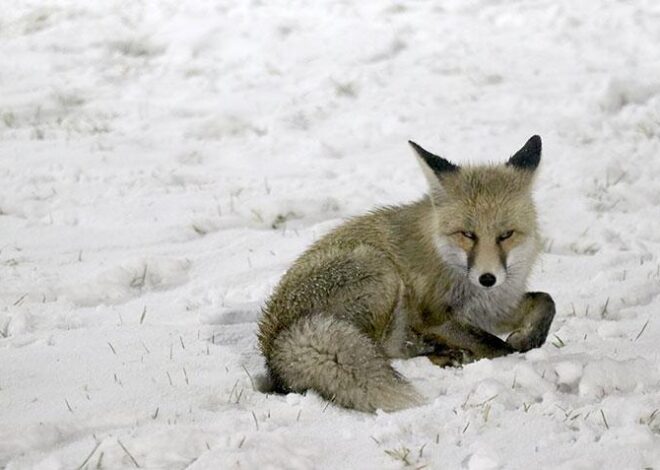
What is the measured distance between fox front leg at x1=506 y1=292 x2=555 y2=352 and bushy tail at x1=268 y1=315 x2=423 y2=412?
101 cm

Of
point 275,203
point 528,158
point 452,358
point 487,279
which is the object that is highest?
point 528,158

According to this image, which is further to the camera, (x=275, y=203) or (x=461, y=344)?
(x=275, y=203)

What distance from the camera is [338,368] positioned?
417 cm

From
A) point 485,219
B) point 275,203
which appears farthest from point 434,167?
point 275,203

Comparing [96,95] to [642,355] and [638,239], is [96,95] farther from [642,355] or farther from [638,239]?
[642,355]

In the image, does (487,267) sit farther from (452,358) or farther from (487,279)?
(452,358)

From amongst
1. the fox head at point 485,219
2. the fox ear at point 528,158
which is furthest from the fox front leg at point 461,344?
the fox ear at point 528,158

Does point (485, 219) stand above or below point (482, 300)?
above

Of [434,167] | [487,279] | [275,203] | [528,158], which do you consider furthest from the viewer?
[275,203]

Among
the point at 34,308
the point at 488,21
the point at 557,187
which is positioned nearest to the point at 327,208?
the point at 557,187

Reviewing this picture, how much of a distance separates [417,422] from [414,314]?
129cm

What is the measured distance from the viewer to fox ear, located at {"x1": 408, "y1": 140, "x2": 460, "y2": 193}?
5.08 m

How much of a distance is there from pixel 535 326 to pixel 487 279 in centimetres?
51

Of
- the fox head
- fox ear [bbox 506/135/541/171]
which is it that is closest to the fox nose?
the fox head
